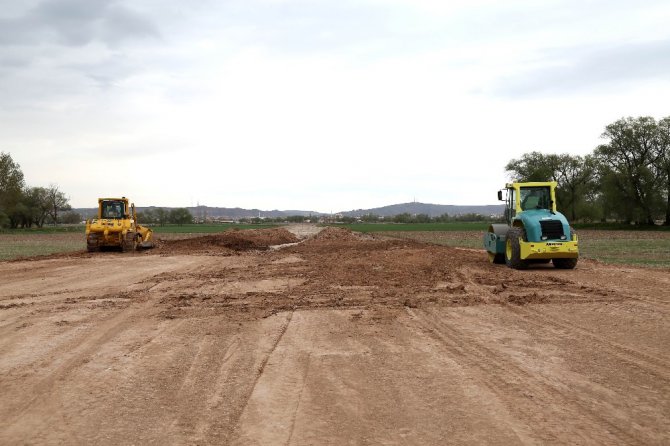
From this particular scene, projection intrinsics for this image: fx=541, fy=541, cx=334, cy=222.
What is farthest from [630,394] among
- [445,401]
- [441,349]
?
[441,349]

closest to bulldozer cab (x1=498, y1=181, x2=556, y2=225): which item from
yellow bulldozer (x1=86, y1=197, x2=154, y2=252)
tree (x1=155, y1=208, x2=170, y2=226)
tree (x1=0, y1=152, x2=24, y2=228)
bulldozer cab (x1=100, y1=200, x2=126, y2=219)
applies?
yellow bulldozer (x1=86, y1=197, x2=154, y2=252)

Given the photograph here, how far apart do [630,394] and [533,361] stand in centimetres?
129

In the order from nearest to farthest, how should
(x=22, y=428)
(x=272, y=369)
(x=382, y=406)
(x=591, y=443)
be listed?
(x=591, y=443) < (x=22, y=428) < (x=382, y=406) < (x=272, y=369)

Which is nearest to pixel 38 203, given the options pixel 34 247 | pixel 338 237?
pixel 34 247

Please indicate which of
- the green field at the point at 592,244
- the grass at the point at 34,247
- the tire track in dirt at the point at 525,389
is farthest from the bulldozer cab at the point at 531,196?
the grass at the point at 34,247

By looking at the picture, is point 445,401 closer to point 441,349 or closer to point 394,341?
point 441,349

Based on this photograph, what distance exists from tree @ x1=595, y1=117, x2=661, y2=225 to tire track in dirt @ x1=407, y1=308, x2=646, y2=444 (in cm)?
6440

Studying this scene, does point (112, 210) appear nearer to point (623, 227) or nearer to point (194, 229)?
point (623, 227)

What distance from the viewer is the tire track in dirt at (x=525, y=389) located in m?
4.49

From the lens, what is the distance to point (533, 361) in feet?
21.0

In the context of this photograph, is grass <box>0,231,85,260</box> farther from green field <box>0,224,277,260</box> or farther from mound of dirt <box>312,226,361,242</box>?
mound of dirt <box>312,226,361,242</box>

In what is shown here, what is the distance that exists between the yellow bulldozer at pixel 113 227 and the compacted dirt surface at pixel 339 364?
1358 centimetres

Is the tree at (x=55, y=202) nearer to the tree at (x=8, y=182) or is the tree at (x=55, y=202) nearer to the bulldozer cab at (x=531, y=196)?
the tree at (x=8, y=182)

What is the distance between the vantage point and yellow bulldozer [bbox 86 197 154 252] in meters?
26.4
